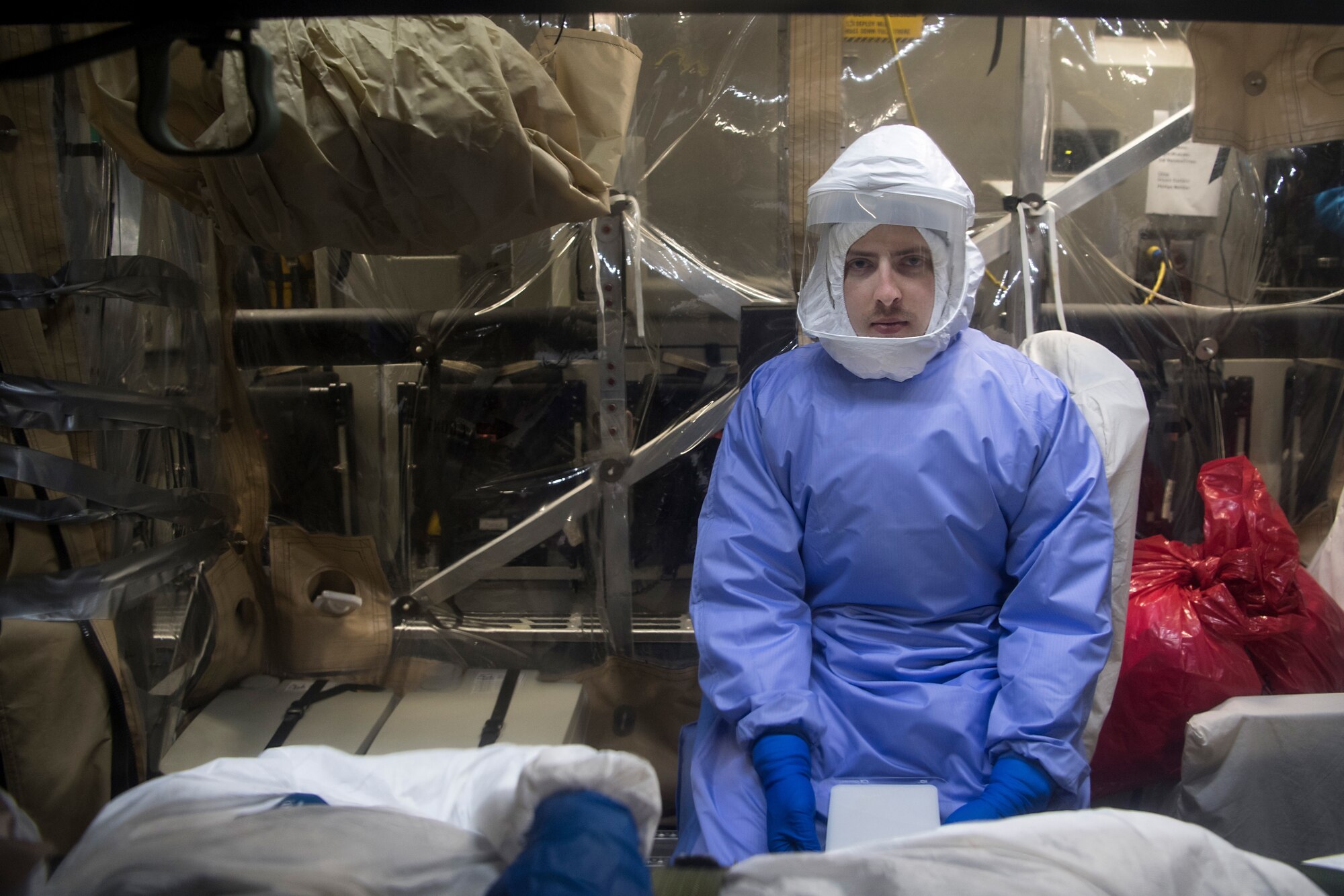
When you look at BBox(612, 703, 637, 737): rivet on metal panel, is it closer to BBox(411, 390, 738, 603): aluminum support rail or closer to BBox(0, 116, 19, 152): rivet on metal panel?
BBox(411, 390, 738, 603): aluminum support rail

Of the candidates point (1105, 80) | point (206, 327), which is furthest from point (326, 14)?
point (1105, 80)

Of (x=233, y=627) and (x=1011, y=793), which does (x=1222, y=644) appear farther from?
(x=233, y=627)

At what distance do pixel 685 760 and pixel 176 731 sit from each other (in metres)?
1.11

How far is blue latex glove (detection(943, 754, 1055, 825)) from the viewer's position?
118 centimetres

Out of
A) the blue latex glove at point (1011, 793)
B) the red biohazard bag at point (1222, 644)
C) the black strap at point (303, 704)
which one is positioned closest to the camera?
the blue latex glove at point (1011, 793)

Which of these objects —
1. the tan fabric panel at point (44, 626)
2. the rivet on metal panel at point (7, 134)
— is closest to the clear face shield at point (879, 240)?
the tan fabric panel at point (44, 626)

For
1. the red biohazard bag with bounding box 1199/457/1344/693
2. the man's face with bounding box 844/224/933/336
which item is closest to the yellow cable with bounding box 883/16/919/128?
the man's face with bounding box 844/224/933/336

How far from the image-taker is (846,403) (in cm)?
146

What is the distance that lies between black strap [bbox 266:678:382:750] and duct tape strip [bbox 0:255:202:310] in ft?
2.95

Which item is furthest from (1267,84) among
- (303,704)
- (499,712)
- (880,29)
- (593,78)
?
(303,704)

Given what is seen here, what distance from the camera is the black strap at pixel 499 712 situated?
1.85m

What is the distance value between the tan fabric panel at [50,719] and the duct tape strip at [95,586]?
0.02m

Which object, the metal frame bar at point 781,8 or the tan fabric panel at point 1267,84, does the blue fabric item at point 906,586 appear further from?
the metal frame bar at point 781,8

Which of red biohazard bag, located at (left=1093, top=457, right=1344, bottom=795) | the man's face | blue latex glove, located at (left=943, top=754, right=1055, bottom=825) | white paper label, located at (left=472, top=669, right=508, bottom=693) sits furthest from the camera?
white paper label, located at (left=472, top=669, right=508, bottom=693)
